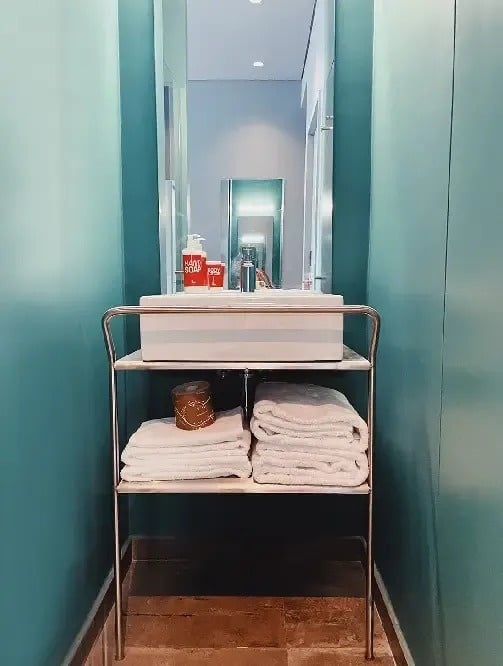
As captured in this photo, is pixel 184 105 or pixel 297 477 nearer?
pixel 297 477

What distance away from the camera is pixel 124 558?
188 centimetres

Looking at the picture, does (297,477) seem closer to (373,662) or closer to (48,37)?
(373,662)

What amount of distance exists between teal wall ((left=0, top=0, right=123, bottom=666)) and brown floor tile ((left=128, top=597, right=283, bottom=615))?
148 mm

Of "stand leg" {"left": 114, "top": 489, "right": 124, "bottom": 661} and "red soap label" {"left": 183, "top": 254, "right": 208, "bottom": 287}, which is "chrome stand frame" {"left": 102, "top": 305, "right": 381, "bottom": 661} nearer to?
"stand leg" {"left": 114, "top": 489, "right": 124, "bottom": 661}

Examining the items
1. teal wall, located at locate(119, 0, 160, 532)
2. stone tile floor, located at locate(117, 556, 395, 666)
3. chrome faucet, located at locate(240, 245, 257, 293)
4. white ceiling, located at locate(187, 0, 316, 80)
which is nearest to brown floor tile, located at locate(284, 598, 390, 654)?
stone tile floor, located at locate(117, 556, 395, 666)

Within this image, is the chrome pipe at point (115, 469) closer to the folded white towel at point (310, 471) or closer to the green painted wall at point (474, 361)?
the folded white towel at point (310, 471)

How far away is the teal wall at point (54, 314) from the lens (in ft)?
3.50

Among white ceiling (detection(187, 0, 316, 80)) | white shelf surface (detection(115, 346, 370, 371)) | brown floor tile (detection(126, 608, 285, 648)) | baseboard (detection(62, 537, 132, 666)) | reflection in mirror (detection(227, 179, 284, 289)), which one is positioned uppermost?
white ceiling (detection(187, 0, 316, 80))

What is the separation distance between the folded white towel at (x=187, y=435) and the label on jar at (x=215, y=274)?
1.87 feet

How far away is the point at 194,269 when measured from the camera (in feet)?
6.15

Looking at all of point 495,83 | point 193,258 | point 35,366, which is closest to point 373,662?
point 35,366

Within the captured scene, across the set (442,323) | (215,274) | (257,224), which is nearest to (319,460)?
(442,323)

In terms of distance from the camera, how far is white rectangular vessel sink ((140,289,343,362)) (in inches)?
55.6

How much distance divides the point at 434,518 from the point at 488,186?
66cm
